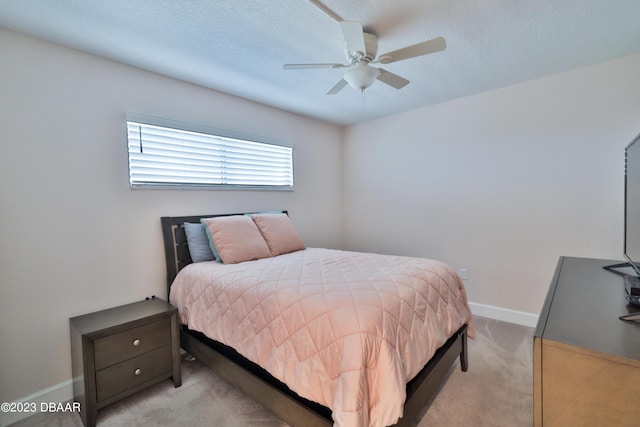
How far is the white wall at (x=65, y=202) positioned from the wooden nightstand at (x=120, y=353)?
20 centimetres

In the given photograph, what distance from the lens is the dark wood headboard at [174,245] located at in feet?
7.99

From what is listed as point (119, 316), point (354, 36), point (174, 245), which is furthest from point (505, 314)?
point (119, 316)

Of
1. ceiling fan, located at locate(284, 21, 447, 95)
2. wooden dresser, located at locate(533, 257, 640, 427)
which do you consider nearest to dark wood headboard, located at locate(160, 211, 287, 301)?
ceiling fan, located at locate(284, 21, 447, 95)

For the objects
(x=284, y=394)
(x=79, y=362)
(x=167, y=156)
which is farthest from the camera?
(x=167, y=156)

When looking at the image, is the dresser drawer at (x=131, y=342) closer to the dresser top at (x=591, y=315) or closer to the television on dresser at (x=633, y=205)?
the dresser top at (x=591, y=315)

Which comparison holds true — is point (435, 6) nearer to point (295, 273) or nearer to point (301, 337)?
point (295, 273)

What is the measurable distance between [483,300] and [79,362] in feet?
11.7

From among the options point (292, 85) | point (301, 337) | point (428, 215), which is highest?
point (292, 85)

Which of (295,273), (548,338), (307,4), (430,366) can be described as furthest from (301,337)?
(307,4)

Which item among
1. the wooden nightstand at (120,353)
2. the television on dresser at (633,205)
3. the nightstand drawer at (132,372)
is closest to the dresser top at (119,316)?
the wooden nightstand at (120,353)

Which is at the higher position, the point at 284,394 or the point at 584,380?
the point at 584,380

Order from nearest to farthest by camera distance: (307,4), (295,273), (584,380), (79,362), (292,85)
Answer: (584,380), (307,4), (79,362), (295,273), (292,85)

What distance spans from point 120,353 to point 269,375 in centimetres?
100

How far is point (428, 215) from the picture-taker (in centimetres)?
350
